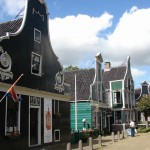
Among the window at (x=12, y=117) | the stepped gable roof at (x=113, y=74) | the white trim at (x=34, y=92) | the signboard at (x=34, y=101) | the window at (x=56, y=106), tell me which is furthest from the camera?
the stepped gable roof at (x=113, y=74)

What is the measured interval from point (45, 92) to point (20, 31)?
15.1 ft

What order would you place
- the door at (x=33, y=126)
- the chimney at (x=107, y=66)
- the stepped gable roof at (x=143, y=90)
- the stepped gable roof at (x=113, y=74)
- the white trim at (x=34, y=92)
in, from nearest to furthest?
the white trim at (x=34, y=92), the door at (x=33, y=126), the stepped gable roof at (x=113, y=74), the chimney at (x=107, y=66), the stepped gable roof at (x=143, y=90)

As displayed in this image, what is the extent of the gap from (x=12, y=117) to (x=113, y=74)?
28878 mm

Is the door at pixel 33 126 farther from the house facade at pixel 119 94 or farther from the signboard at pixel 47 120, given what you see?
the house facade at pixel 119 94

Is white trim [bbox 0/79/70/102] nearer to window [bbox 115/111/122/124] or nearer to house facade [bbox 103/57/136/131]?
house facade [bbox 103/57/136/131]

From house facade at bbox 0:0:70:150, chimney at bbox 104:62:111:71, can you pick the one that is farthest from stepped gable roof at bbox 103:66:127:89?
house facade at bbox 0:0:70:150

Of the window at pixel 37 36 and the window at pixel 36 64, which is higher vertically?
the window at pixel 37 36

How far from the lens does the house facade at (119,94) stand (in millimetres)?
43875

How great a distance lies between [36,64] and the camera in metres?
21.6

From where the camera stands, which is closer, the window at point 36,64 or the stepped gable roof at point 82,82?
the window at point 36,64

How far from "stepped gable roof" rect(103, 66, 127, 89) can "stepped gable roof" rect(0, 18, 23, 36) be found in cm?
2561

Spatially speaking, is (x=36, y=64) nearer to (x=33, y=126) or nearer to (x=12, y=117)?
(x=33, y=126)

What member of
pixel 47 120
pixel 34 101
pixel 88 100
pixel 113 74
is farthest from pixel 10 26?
pixel 113 74

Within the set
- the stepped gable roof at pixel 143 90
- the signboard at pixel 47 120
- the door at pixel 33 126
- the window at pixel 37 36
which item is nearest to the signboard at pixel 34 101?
the door at pixel 33 126
